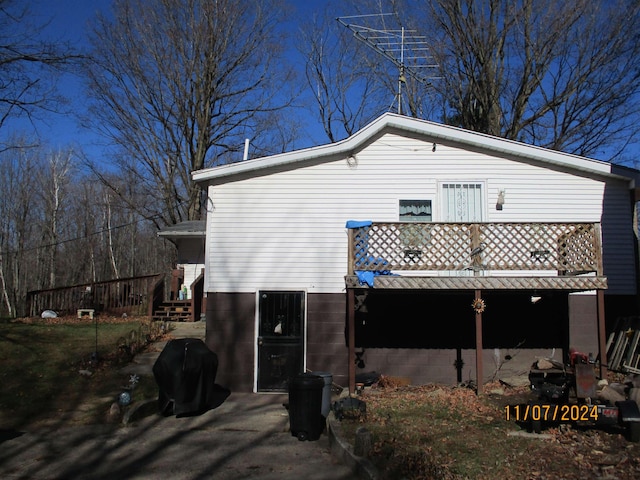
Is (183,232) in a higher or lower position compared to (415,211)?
higher

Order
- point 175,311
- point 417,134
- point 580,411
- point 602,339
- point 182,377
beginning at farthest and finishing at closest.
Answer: point 175,311 < point 417,134 < point 602,339 < point 182,377 < point 580,411

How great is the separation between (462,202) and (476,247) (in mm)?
1771

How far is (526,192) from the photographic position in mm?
12367

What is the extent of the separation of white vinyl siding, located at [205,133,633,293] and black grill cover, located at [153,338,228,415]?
8.14ft

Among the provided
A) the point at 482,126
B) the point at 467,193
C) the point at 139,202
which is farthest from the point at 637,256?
the point at 139,202

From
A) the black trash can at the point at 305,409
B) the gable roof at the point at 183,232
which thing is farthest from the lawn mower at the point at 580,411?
the gable roof at the point at 183,232

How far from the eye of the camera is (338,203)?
1238cm

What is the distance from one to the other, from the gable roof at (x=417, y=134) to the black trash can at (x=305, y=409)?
5.24m

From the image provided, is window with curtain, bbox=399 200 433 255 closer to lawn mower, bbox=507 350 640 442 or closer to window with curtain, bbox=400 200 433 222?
window with curtain, bbox=400 200 433 222

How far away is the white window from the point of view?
12344 mm

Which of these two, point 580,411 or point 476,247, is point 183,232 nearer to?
point 476,247

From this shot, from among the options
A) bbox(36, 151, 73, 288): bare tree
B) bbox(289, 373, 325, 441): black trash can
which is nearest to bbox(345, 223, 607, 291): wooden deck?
bbox(289, 373, 325, 441): black trash can
